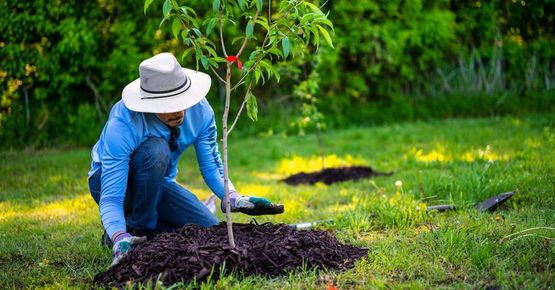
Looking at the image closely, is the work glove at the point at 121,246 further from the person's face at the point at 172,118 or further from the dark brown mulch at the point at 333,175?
the dark brown mulch at the point at 333,175

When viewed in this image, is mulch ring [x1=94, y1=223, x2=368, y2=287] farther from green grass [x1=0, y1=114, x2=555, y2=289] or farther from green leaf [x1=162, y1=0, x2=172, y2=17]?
green leaf [x1=162, y1=0, x2=172, y2=17]

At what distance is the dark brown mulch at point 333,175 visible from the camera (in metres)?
6.16

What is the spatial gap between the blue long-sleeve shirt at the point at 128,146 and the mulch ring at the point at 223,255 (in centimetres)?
23

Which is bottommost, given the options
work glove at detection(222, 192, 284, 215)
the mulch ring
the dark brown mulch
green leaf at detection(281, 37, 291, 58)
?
the dark brown mulch

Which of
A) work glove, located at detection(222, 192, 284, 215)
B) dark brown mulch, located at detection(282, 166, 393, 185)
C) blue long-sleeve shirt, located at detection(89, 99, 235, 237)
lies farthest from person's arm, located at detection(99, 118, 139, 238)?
dark brown mulch, located at detection(282, 166, 393, 185)

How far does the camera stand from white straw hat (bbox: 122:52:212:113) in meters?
3.33

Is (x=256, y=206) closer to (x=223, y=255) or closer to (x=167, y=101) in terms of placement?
(x=223, y=255)

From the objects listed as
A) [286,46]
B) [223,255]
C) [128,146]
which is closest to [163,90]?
[128,146]

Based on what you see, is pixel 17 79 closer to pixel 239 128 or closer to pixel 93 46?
pixel 93 46

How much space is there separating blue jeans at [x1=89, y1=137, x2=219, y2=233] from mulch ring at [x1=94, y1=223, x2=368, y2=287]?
0.32 metres

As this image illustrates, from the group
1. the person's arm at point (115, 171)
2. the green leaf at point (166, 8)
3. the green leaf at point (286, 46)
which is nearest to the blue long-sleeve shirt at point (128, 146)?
the person's arm at point (115, 171)

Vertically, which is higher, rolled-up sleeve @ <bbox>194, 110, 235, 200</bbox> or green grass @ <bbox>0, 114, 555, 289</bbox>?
rolled-up sleeve @ <bbox>194, 110, 235, 200</bbox>

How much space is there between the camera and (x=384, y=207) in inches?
173

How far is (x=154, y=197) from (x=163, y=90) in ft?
2.34
